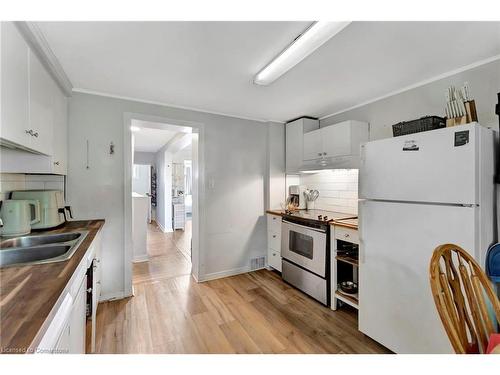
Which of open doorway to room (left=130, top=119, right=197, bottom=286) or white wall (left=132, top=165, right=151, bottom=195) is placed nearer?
open doorway to room (left=130, top=119, right=197, bottom=286)

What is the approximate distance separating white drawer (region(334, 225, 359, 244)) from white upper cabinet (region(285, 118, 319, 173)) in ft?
3.93

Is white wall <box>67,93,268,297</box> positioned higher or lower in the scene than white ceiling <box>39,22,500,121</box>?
lower

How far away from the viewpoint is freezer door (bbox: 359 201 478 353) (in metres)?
1.37

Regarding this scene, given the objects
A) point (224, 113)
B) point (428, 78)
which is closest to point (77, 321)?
point (224, 113)

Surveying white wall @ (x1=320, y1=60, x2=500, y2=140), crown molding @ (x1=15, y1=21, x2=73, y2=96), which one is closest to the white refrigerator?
white wall @ (x1=320, y1=60, x2=500, y2=140)

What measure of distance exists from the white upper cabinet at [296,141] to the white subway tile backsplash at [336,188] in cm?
32

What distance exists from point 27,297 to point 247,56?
1.75 m

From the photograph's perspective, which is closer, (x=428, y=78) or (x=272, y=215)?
(x=428, y=78)

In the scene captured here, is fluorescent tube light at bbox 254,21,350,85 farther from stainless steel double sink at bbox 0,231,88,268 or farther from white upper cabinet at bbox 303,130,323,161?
stainless steel double sink at bbox 0,231,88,268

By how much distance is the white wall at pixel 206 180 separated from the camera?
2.33m

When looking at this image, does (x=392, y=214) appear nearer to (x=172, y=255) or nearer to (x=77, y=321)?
(x=77, y=321)

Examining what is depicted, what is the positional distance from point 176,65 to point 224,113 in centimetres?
122

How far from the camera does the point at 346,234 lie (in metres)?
2.14
